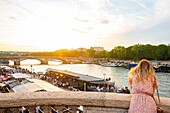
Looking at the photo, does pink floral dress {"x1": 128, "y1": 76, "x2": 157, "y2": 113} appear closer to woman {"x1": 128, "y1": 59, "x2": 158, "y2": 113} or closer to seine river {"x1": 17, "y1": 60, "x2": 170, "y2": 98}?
woman {"x1": 128, "y1": 59, "x2": 158, "y2": 113}

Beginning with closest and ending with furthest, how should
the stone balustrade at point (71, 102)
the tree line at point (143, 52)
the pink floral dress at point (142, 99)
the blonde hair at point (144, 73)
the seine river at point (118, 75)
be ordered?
the pink floral dress at point (142, 99), the blonde hair at point (144, 73), the stone balustrade at point (71, 102), the seine river at point (118, 75), the tree line at point (143, 52)

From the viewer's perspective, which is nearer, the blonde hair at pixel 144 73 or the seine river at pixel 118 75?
the blonde hair at pixel 144 73

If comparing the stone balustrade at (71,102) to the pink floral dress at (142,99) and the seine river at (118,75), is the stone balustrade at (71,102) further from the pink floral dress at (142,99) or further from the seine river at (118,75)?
the seine river at (118,75)

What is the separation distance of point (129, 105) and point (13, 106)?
64.9 inches

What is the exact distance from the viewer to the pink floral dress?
2768mm

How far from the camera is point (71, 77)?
33531 mm

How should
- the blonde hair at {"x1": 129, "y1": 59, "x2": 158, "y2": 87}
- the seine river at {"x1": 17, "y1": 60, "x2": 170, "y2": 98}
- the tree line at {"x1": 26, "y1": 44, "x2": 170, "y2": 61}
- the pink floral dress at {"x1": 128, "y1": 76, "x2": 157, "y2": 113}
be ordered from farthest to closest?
1. the tree line at {"x1": 26, "y1": 44, "x2": 170, "y2": 61}
2. the seine river at {"x1": 17, "y1": 60, "x2": 170, "y2": 98}
3. the blonde hair at {"x1": 129, "y1": 59, "x2": 158, "y2": 87}
4. the pink floral dress at {"x1": 128, "y1": 76, "x2": 157, "y2": 113}

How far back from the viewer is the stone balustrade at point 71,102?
3.13 meters

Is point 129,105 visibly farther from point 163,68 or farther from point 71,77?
point 163,68

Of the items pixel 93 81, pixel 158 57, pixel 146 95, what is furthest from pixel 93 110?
pixel 158 57

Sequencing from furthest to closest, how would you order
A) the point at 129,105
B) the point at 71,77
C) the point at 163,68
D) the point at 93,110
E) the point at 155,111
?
the point at 163,68 → the point at 71,77 → the point at 93,110 → the point at 129,105 → the point at 155,111

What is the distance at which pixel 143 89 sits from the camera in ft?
9.44

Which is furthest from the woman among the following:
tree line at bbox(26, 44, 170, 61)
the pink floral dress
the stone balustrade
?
tree line at bbox(26, 44, 170, 61)

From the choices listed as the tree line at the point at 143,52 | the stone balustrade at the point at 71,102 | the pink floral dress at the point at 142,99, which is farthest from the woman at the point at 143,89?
the tree line at the point at 143,52
